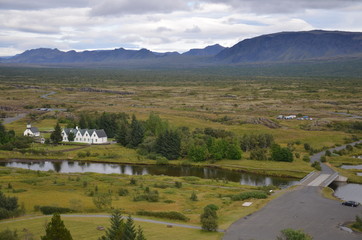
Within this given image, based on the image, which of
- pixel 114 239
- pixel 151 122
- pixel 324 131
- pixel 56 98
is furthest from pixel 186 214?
pixel 56 98

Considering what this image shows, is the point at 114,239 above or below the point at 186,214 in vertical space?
above

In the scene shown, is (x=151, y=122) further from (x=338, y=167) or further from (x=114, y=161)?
(x=338, y=167)

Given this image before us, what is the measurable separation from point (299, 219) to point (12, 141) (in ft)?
238

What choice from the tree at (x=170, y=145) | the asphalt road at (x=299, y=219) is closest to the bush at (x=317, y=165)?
the asphalt road at (x=299, y=219)

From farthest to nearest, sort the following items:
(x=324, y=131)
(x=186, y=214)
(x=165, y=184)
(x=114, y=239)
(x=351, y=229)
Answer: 1. (x=324, y=131)
2. (x=165, y=184)
3. (x=186, y=214)
4. (x=351, y=229)
5. (x=114, y=239)

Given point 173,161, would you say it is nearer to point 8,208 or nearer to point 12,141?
point 12,141

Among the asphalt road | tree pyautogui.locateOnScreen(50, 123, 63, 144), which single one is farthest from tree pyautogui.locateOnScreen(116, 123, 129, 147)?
the asphalt road

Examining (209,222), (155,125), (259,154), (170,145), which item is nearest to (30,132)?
(155,125)

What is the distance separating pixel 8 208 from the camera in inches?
1837

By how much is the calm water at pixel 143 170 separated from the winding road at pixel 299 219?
15.8 m

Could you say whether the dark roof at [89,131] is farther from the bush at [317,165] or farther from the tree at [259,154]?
the bush at [317,165]

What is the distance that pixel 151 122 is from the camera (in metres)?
109

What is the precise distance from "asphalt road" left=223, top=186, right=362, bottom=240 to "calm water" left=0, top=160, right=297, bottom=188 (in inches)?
663

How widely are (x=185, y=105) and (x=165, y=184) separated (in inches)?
4188
